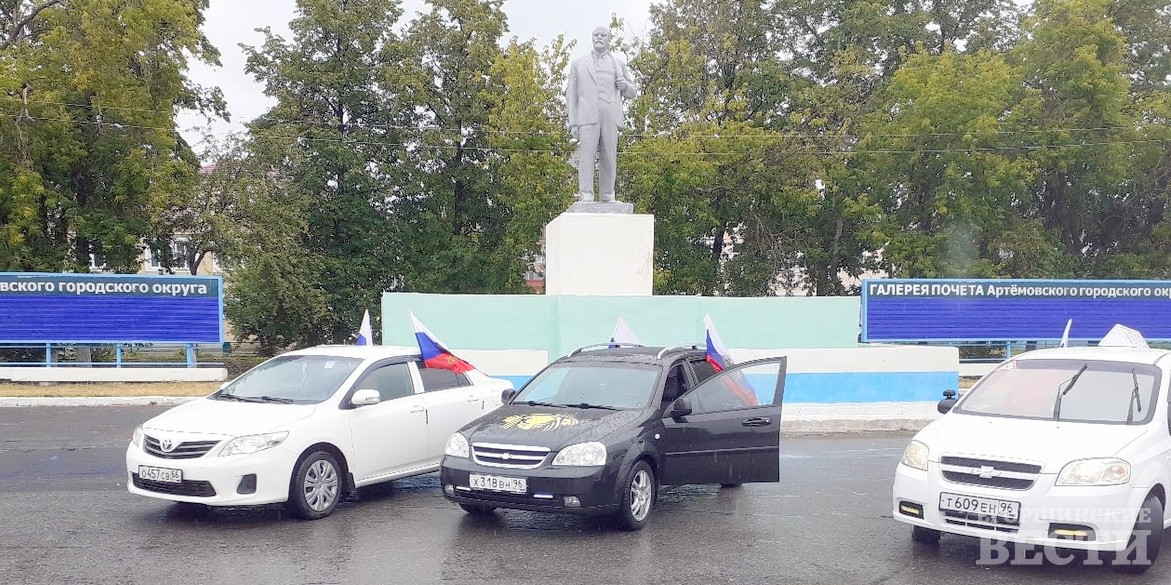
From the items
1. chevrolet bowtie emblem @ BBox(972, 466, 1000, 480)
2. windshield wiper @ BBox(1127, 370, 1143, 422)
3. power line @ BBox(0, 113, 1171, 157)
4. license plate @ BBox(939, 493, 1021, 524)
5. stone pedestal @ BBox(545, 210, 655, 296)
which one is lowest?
license plate @ BBox(939, 493, 1021, 524)

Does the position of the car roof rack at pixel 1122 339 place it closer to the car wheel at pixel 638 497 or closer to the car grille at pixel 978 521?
the car grille at pixel 978 521

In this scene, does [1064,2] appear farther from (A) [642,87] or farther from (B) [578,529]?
(B) [578,529]

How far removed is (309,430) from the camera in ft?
26.8

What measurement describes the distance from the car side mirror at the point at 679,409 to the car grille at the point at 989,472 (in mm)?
2217

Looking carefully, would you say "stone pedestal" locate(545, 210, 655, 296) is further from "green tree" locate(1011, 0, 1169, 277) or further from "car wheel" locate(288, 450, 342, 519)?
"green tree" locate(1011, 0, 1169, 277)

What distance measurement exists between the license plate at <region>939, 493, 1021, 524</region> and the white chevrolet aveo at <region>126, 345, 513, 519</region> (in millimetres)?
4707

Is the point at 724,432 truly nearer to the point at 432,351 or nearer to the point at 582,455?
the point at 582,455

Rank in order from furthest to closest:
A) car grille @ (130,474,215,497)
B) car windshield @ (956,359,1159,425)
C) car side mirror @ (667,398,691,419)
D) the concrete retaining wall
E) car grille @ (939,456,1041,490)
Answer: the concrete retaining wall < car side mirror @ (667,398,691,419) < car grille @ (130,474,215,497) < car windshield @ (956,359,1159,425) < car grille @ (939,456,1041,490)

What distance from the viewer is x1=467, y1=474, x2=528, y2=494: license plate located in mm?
7508

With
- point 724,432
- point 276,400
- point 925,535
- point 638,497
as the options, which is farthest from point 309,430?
point 925,535

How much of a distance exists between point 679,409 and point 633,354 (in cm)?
99

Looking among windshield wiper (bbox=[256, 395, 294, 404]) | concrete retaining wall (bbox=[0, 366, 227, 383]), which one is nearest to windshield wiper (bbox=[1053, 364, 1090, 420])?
windshield wiper (bbox=[256, 395, 294, 404])

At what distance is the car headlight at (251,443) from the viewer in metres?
7.78

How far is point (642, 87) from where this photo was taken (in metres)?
35.8
